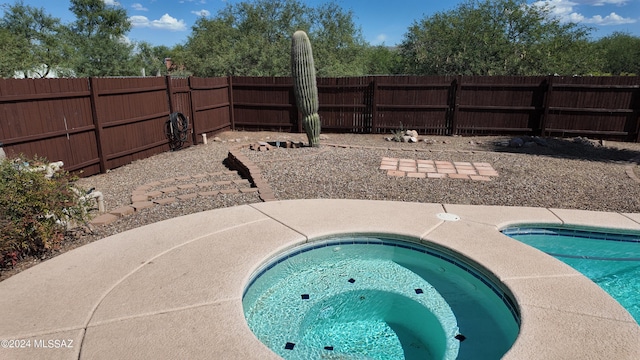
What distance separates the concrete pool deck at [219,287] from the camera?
8.41 feet

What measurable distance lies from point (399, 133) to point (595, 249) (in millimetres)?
7781

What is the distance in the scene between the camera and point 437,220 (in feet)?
15.8

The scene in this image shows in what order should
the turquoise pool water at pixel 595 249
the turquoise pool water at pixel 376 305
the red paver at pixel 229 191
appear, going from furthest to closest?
the red paver at pixel 229 191, the turquoise pool water at pixel 595 249, the turquoise pool water at pixel 376 305

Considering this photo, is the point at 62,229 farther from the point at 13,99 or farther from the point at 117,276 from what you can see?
the point at 13,99

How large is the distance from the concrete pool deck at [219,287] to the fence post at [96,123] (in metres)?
4.03

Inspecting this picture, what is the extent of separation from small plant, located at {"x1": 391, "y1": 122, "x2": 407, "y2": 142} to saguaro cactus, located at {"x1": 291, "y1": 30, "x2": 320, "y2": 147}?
320cm

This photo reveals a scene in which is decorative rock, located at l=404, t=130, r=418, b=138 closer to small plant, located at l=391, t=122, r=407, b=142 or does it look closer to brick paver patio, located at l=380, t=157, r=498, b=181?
small plant, located at l=391, t=122, r=407, b=142

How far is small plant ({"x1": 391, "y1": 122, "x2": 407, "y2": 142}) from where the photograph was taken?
11.7m

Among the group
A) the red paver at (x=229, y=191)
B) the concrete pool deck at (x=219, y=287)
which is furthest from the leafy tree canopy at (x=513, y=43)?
the red paver at (x=229, y=191)

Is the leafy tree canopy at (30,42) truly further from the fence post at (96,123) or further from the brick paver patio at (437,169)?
the brick paver patio at (437,169)

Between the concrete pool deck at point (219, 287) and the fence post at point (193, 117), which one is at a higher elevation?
the fence post at point (193, 117)

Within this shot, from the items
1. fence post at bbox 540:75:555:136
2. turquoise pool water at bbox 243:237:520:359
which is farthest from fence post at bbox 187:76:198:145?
fence post at bbox 540:75:555:136

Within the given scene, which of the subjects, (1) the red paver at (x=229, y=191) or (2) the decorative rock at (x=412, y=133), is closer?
(1) the red paver at (x=229, y=191)

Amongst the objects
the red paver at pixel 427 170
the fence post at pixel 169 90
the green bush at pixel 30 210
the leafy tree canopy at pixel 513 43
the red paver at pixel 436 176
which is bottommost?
the red paver at pixel 436 176
